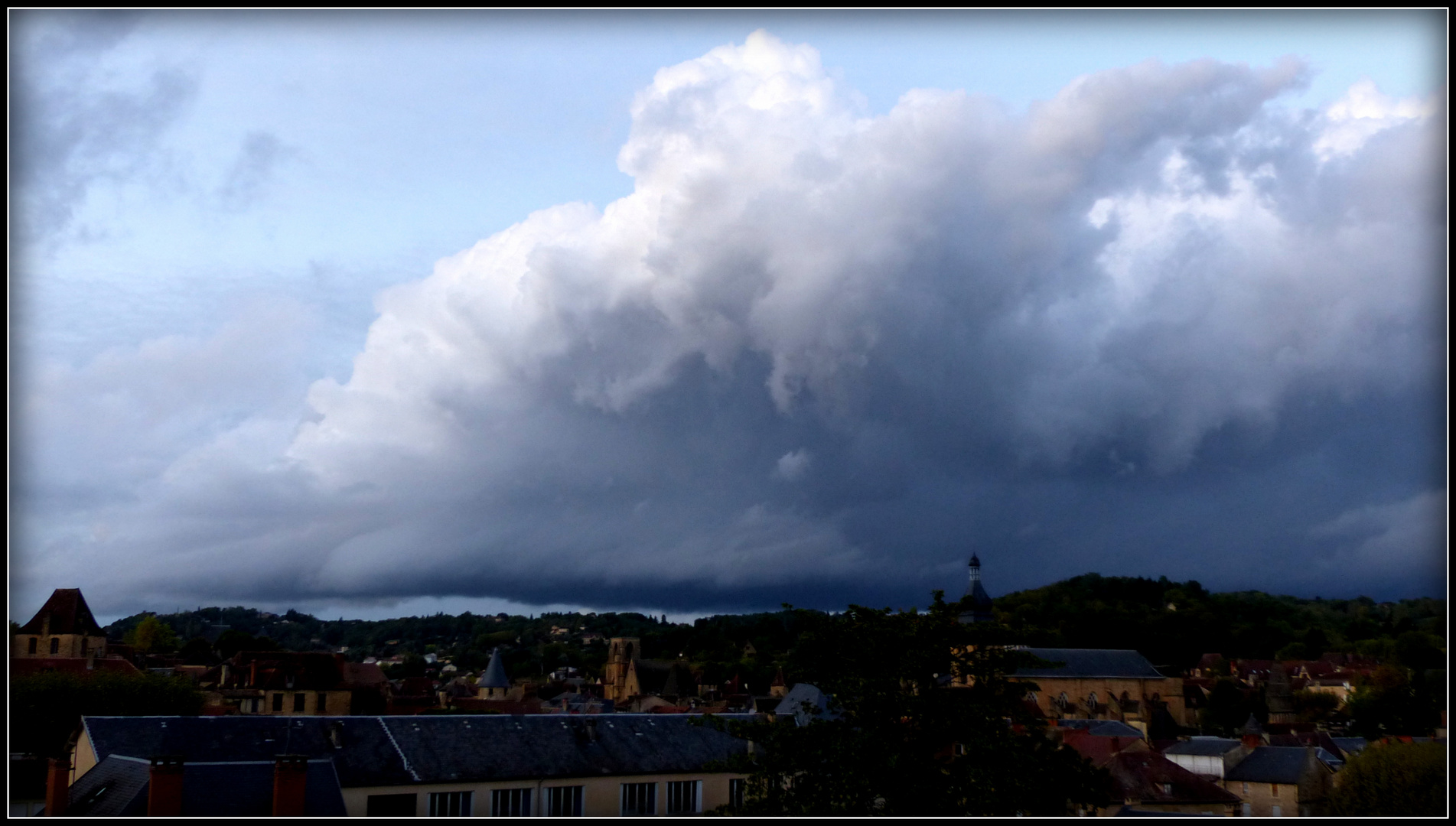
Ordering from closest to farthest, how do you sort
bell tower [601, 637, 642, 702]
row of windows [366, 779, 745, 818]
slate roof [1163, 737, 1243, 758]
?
row of windows [366, 779, 745, 818] < slate roof [1163, 737, 1243, 758] < bell tower [601, 637, 642, 702]

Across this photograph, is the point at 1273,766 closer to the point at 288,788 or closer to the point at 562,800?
the point at 562,800

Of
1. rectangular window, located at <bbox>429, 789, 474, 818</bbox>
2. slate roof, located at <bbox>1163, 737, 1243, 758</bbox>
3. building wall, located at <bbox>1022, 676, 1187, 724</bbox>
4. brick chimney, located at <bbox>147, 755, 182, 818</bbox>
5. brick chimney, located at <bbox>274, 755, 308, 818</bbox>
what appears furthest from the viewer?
building wall, located at <bbox>1022, 676, 1187, 724</bbox>

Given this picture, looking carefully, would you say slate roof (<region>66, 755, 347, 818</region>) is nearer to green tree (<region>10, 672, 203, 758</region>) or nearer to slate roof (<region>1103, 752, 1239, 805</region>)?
green tree (<region>10, 672, 203, 758</region>)

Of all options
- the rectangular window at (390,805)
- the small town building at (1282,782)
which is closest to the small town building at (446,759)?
the rectangular window at (390,805)

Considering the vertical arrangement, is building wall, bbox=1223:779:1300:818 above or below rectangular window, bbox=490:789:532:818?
below

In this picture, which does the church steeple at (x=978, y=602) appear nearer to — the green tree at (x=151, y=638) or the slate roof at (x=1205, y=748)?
the slate roof at (x=1205, y=748)

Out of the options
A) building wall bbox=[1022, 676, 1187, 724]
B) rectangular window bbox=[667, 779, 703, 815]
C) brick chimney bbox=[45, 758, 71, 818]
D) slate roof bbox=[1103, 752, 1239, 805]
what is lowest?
building wall bbox=[1022, 676, 1187, 724]

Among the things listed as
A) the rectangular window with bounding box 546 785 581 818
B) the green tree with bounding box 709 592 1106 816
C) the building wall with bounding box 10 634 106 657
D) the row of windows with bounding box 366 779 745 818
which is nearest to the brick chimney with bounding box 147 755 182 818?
the row of windows with bounding box 366 779 745 818

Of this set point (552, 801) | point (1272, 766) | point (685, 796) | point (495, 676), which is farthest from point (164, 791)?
point (495, 676)
